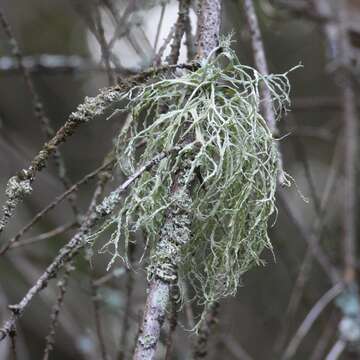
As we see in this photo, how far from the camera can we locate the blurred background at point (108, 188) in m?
2.19

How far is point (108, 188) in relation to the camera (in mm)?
2164

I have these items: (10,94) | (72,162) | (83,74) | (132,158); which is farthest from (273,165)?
(10,94)

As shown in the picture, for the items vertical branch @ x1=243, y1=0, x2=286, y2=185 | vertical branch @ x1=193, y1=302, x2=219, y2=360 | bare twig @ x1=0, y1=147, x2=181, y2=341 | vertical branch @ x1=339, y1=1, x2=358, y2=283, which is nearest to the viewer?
bare twig @ x1=0, y1=147, x2=181, y2=341

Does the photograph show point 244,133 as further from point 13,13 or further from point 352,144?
point 13,13

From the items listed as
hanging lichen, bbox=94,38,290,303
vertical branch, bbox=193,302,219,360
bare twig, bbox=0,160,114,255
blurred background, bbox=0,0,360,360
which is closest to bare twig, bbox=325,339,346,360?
blurred background, bbox=0,0,360,360

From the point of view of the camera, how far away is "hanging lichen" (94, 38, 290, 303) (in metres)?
0.98

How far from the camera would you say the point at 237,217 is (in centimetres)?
100

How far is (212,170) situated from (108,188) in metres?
1.22

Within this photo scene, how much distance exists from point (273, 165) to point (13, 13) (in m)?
3.00

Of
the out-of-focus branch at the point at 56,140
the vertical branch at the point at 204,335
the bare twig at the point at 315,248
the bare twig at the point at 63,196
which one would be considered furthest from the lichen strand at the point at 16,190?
the bare twig at the point at 315,248

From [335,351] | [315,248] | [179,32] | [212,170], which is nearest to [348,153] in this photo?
[315,248]

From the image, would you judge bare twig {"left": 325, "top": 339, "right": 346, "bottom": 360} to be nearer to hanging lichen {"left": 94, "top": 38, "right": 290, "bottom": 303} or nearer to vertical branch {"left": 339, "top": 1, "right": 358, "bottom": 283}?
vertical branch {"left": 339, "top": 1, "right": 358, "bottom": 283}

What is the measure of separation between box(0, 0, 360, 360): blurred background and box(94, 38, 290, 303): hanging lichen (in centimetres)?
65

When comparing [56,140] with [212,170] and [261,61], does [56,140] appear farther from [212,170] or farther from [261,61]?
[261,61]
